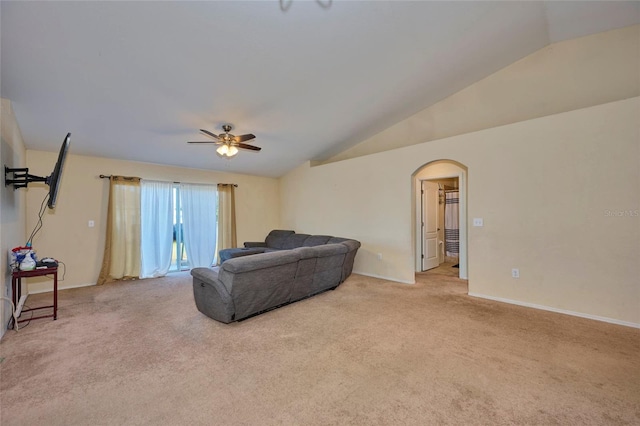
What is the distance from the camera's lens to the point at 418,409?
175 centimetres

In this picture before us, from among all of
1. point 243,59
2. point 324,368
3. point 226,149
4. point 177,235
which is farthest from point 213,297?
point 177,235

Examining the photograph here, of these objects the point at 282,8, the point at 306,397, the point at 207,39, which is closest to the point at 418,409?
the point at 306,397

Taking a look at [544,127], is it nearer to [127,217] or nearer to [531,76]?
[531,76]

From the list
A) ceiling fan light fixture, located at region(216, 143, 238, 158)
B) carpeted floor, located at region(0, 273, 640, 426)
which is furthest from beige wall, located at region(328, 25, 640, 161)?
ceiling fan light fixture, located at region(216, 143, 238, 158)

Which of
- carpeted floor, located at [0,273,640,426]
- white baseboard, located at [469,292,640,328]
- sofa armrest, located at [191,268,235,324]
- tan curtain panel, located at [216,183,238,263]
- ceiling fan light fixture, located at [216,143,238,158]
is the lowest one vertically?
carpeted floor, located at [0,273,640,426]

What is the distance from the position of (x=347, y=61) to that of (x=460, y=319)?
11.1 feet

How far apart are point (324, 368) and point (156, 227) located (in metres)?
4.84

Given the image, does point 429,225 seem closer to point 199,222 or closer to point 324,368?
point 324,368

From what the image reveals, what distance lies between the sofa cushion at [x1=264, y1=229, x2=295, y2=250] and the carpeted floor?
302 centimetres

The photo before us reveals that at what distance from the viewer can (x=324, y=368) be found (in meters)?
2.21

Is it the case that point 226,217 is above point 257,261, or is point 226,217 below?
above

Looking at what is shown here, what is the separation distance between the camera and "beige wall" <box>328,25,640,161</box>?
11.6 ft

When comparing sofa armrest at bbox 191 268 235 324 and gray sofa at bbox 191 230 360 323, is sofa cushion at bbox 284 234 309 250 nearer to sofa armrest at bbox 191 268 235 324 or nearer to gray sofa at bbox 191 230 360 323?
gray sofa at bbox 191 230 360 323

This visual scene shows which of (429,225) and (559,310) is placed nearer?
(559,310)
